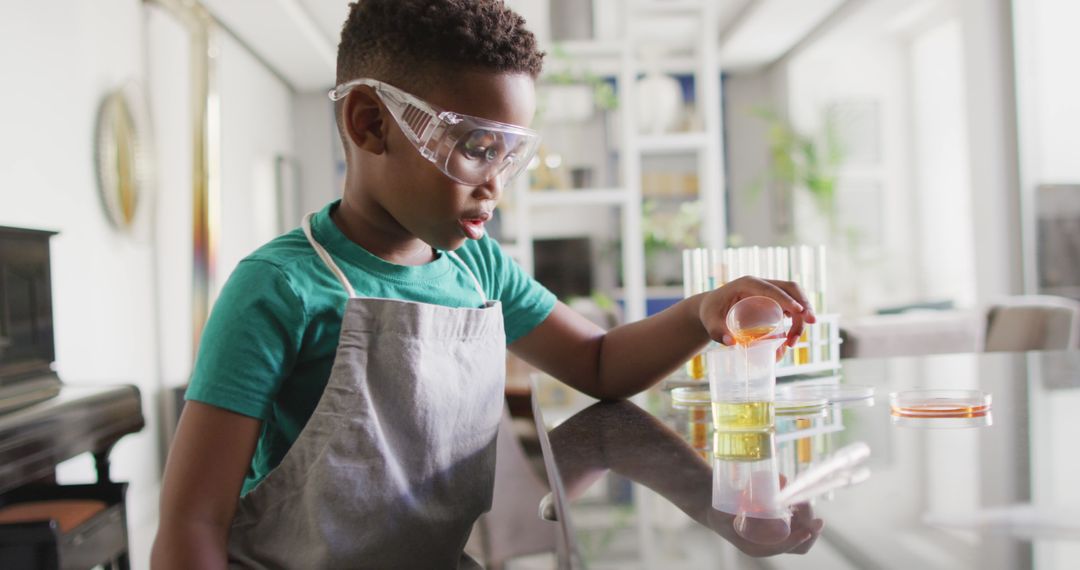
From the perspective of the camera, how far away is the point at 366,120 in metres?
1.01

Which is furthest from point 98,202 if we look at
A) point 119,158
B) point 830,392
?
point 830,392

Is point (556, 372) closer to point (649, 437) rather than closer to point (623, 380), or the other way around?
point (623, 380)

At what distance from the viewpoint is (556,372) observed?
1.21m

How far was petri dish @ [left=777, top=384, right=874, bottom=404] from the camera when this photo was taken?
3.39ft

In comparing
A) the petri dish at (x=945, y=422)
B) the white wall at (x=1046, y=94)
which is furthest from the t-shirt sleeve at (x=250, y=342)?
the white wall at (x=1046, y=94)

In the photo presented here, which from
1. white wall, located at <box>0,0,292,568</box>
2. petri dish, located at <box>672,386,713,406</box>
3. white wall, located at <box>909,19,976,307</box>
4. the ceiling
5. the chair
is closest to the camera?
petri dish, located at <box>672,386,713,406</box>

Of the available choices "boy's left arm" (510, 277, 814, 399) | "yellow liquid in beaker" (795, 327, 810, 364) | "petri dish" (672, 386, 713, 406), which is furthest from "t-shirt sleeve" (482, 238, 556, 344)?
"yellow liquid in beaker" (795, 327, 810, 364)

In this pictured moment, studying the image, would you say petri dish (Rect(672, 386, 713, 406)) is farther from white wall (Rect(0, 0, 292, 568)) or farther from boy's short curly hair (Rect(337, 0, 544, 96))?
white wall (Rect(0, 0, 292, 568))

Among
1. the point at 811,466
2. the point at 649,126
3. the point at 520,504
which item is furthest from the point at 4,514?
the point at 649,126

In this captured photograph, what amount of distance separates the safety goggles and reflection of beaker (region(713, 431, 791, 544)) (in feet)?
1.22

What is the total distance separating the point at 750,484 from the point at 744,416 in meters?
0.22

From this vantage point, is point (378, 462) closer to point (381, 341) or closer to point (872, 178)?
point (381, 341)

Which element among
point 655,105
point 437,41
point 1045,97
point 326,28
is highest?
point 326,28

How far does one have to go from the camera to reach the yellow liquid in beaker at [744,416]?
32.9 inches
